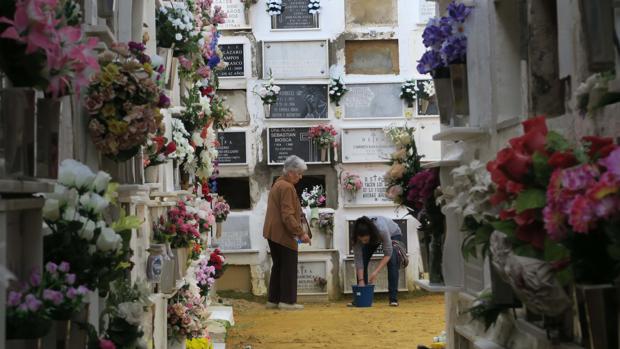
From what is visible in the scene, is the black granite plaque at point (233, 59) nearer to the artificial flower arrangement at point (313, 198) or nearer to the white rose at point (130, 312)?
the artificial flower arrangement at point (313, 198)

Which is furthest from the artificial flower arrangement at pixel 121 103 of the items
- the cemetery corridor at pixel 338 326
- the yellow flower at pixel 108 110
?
the cemetery corridor at pixel 338 326

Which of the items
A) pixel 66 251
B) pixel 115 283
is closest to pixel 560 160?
pixel 66 251

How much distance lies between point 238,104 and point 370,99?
79.4 inches

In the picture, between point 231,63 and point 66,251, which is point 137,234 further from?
point 231,63

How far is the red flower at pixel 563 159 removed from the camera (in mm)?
3055

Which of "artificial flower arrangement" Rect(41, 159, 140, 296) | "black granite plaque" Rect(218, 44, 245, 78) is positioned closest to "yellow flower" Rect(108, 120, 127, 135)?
"artificial flower arrangement" Rect(41, 159, 140, 296)

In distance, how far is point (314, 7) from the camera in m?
14.7

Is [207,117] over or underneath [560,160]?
over

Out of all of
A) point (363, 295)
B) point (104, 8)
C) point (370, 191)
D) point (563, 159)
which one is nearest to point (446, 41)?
point (104, 8)

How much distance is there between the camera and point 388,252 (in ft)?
43.7

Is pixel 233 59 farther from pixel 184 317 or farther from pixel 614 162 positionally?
pixel 614 162

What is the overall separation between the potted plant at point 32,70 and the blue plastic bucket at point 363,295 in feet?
34.2

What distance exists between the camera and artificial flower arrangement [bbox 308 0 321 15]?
576 inches

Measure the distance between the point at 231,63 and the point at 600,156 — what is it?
12060mm
